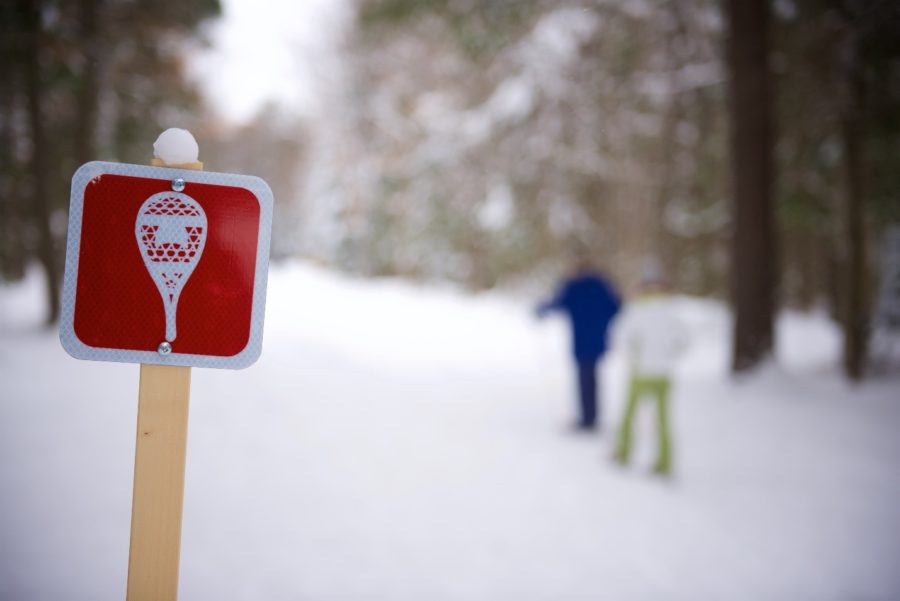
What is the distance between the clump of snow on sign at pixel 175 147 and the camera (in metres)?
1.24

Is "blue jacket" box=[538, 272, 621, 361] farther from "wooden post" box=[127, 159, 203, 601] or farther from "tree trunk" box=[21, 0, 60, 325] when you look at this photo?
"tree trunk" box=[21, 0, 60, 325]

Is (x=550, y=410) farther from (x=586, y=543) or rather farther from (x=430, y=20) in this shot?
(x=430, y=20)

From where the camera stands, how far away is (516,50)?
9711 millimetres

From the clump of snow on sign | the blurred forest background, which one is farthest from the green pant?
the clump of snow on sign

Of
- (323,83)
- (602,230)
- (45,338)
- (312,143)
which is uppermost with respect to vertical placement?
(323,83)

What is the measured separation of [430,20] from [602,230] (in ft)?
25.8

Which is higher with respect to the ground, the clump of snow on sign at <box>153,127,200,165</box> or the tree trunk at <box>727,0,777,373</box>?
the tree trunk at <box>727,0,777,373</box>

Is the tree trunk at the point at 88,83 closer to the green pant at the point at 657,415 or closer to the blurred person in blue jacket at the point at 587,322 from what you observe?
the blurred person in blue jacket at the point at 587,322

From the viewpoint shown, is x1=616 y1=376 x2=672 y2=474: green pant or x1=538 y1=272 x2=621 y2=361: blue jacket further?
x1=538 y1=272 x2=621 y2=361: blue jacket

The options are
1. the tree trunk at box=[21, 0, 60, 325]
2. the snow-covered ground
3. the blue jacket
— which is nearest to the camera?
the snow-covered ground

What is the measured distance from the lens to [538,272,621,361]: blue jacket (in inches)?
213

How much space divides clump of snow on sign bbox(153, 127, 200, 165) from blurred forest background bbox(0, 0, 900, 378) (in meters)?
1.35

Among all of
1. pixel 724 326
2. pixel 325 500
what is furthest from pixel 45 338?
pixel 724 326

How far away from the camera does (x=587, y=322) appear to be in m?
5.43
